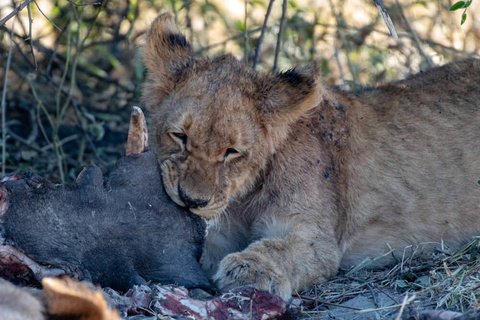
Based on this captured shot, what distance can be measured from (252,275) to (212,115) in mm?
821

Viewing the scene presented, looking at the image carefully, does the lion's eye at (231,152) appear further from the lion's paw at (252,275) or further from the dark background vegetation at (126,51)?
the dark background vegetation at (126,51)

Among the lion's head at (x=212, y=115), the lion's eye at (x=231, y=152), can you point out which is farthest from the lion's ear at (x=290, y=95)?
the lion's eye at (x=231, y=152)

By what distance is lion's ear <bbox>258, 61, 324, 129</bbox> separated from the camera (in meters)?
3.32

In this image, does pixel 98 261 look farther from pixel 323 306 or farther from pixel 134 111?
pixel 323 306

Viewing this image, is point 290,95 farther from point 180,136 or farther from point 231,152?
point 180,136

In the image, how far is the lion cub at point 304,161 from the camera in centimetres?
308

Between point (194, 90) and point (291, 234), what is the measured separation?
93 cm

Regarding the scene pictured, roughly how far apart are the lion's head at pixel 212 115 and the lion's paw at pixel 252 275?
278 millimetres

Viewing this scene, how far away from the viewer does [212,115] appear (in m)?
3.11

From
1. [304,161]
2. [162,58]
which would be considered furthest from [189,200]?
[162,58]

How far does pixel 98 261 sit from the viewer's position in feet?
8.88

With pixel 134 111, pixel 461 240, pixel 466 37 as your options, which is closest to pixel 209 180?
pixel 134 111

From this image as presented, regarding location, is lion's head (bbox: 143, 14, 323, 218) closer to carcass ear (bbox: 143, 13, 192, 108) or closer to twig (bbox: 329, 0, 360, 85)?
carcass ear (bbox: 143, 13, 192, 108)

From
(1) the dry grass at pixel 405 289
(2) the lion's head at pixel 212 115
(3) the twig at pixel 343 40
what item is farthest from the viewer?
(3) the twig at pixel 343 40
